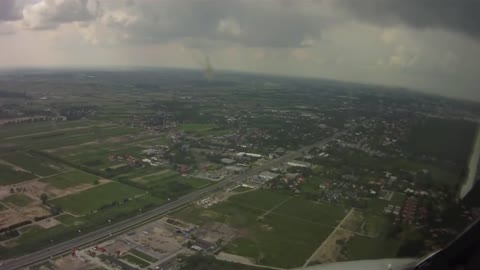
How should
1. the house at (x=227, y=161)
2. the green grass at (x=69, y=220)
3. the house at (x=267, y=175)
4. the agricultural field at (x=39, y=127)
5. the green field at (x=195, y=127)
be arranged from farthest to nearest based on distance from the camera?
the green field at (x=195, y=127) → the agricultural field at (x=39, y=127) → the house at (x=227, y=161) → the house at (x=267, y=175) → the green grass at (x=69, y=220)

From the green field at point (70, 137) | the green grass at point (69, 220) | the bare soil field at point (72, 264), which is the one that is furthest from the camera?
the green field at point (70, 137)

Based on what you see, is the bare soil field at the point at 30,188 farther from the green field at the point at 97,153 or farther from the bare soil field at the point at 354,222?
the bare soil field at the point at 354,222

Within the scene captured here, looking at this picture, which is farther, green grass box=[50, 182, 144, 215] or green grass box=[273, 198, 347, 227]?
green grass box=[50, 182, 144, 215]

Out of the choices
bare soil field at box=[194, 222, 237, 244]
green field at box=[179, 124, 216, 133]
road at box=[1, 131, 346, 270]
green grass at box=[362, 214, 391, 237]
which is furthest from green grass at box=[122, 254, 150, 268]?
green field at box=[179, 124, 216, 133]

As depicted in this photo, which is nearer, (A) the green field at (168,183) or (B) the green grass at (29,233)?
(B) the green grass at (29,233)

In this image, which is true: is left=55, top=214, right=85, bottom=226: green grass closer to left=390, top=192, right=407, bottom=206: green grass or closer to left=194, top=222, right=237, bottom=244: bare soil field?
left=194, top=222, right=237, bottom=244: bare soil field

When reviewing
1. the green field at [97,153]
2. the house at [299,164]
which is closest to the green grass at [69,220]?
the green field at [97,153]

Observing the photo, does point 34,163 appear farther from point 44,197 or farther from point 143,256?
point 143,256
